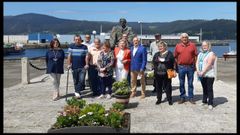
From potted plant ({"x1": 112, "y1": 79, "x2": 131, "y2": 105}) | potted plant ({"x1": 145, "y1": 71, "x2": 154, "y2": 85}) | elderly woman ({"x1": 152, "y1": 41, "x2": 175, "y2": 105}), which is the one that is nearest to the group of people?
elderly woman ({"x1": 152, "y1": 41, "x2": 175, "y2": 105})

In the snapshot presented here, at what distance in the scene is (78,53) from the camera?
35.9ft

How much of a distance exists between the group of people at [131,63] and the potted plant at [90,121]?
3774mm

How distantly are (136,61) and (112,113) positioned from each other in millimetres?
4397

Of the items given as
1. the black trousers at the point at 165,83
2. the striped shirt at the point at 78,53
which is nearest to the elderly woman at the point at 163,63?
the black trousers at the point at 165,83

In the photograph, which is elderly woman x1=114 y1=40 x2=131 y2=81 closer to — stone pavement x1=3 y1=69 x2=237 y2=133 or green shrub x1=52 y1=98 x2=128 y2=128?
stone pavement x1=3 y1=69 x2=237 y2=133

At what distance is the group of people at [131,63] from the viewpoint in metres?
9.89

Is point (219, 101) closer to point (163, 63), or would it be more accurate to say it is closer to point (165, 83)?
point (165, 83)

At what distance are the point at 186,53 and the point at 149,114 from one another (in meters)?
1.83

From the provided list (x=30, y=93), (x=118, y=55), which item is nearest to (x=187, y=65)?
(x=118, y=55)

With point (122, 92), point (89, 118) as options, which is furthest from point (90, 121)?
point (122, 92)

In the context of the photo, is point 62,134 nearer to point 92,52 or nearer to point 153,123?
point 153,123

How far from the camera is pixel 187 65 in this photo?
10.1m

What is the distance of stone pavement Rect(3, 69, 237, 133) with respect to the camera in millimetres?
7715

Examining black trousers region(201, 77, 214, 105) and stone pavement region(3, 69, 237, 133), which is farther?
black trousers region(201, 77, 214, 105)
